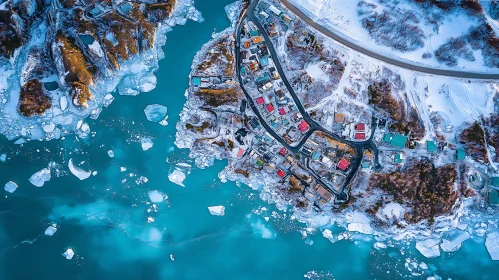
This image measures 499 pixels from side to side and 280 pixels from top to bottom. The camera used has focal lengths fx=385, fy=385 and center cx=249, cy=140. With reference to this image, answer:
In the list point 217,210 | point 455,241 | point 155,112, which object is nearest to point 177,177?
point 217,210

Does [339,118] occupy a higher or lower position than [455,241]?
higher

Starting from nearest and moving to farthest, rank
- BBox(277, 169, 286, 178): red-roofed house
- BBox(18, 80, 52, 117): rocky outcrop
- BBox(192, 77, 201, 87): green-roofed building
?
1. BBox(18, 80, 52, 117): rocky outcrop
2. BBox(277, 169, 286, 178): red-roofed house
3. BBox(192, 77, 201, 87): green-roofed building

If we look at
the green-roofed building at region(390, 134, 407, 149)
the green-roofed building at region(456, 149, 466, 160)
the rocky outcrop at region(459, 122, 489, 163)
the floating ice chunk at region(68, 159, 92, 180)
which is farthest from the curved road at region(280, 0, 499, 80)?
the floating ice chunk at region(68, 159, 92, 180)

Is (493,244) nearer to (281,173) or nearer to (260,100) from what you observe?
(281,173)

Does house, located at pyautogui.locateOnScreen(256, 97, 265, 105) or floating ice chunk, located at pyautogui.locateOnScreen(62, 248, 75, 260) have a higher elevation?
house, located at pyautogui.locateOnScreen(256, 97, 265, 105)

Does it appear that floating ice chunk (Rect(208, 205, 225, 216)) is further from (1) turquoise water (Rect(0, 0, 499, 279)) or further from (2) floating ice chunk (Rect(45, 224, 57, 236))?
(2) floating ice chunk (Rect(45, 224, 57, 236))

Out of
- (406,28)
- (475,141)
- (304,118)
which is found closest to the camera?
(475,141)

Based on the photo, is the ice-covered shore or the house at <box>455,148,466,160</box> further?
the ice-covered shore
